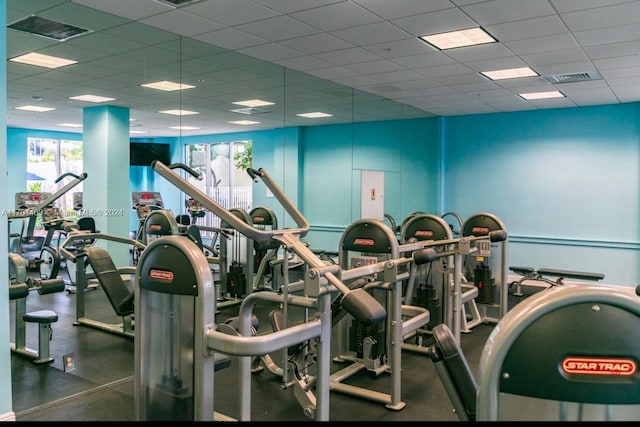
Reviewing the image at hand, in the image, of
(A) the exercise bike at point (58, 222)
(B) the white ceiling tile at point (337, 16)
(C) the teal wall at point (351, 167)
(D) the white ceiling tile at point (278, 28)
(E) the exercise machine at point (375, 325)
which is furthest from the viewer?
(C) the teal wall at point (351, 167)

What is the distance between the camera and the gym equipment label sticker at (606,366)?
1.00m

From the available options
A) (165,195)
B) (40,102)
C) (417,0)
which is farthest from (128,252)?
(417,0)

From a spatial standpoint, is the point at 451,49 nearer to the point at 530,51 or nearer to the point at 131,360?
the point at 530,51

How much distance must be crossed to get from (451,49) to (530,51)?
756mm

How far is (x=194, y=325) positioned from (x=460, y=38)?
11.5 ft

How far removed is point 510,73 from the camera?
5.77 metres

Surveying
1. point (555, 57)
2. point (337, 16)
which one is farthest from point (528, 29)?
point (337, 16)

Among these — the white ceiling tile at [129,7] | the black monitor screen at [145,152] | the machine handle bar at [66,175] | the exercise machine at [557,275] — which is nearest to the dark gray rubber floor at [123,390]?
the machine handle bar at [66,175]

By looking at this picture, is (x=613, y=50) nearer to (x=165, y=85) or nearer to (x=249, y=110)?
(x=165, y=85)

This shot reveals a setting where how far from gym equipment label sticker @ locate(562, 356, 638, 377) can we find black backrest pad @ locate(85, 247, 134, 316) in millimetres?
3917

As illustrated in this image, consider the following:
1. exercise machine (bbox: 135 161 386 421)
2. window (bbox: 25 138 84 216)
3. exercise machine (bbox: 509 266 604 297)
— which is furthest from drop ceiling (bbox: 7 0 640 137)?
exercise machine (bbox: 509 266 604 297)

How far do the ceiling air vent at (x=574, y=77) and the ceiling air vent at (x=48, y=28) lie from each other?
195 inches

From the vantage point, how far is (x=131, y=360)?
13.8 ft

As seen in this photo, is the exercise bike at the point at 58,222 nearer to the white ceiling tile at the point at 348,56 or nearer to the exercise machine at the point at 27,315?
the exercise machine at the point at 27,315
